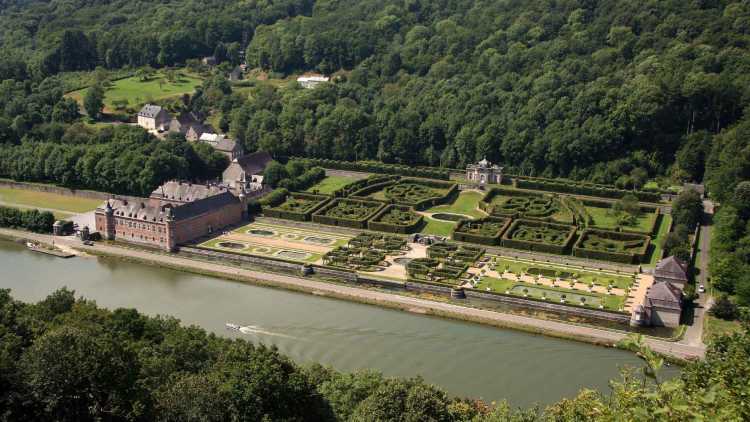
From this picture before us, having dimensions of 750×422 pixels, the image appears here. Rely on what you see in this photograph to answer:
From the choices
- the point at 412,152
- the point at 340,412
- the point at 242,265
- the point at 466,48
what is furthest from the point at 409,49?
the point at 340,412

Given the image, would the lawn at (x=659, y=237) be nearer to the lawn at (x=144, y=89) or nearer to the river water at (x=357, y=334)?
the river water at (x=357, y=334)

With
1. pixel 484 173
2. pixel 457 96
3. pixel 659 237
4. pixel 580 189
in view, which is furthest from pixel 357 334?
pixel 457 96

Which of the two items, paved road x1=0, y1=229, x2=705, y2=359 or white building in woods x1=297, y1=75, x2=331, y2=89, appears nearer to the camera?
paved road x1=0, y1=229, x2=705, y2=359

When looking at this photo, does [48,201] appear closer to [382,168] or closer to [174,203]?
[174,203]

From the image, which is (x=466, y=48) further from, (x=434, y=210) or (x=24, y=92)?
(x=24, y=92)

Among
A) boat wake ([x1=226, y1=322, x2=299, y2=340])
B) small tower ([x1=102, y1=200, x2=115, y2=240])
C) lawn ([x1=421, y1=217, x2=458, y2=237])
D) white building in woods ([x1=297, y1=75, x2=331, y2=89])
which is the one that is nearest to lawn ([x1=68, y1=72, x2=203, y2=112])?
white building in woods ([x1=297, y1=75, x2=331, y2=89])

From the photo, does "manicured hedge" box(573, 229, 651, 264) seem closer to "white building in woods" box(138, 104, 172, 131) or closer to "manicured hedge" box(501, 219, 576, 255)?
"manicured hedge" box(501, 219, 576, 255)

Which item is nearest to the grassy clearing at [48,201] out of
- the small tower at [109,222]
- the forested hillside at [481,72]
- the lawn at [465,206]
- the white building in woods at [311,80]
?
the small tower at [109,222]
